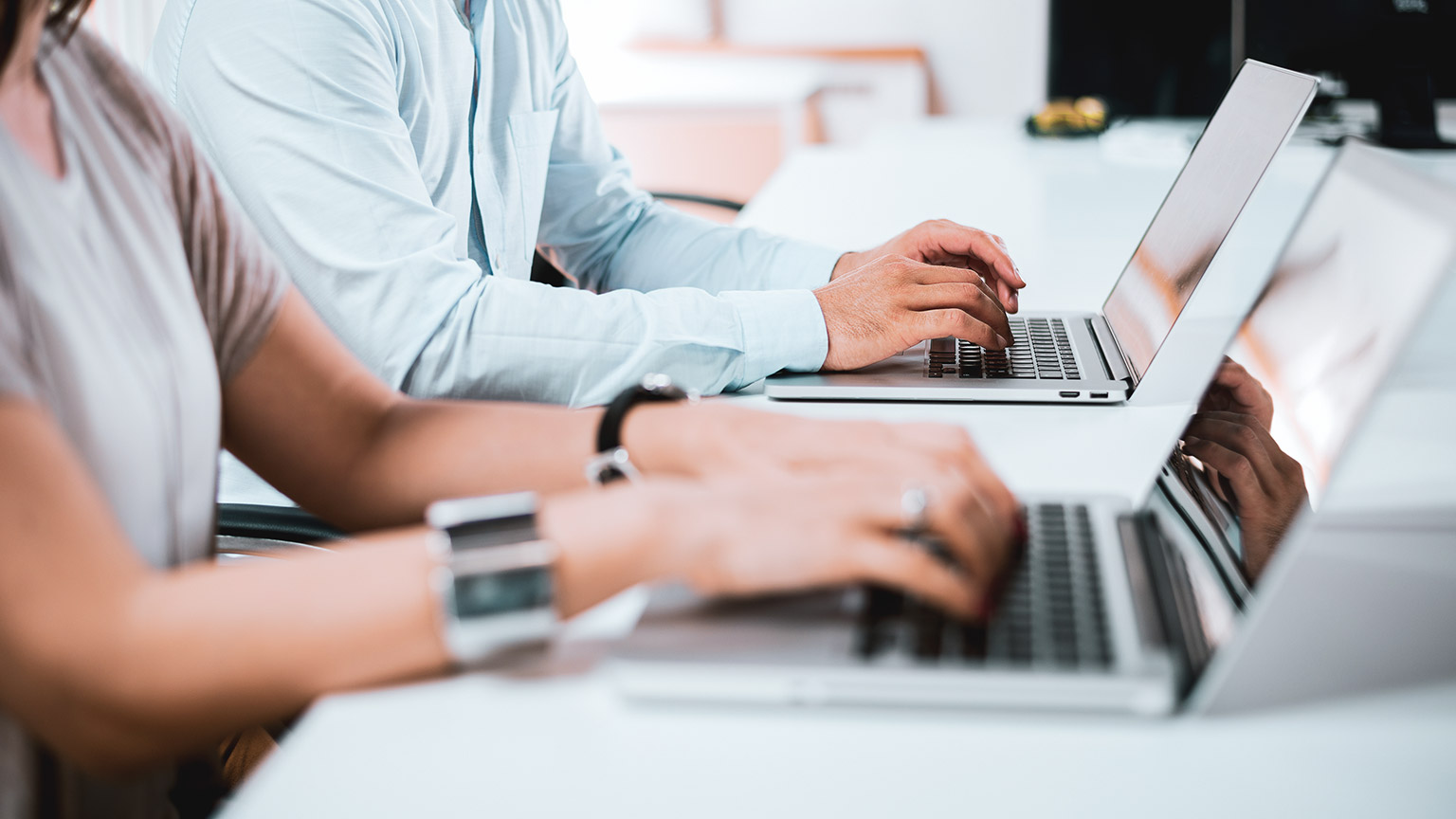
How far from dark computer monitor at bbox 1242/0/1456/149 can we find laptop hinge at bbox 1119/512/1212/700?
1940 mm

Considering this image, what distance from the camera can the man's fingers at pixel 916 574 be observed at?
1.81 ft

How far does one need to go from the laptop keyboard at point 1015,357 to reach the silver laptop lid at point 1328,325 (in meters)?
0.29

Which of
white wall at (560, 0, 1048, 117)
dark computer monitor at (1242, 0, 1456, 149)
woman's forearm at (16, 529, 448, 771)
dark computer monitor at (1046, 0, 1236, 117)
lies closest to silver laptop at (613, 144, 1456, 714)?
woman's forearm at (16, 529, 448, 771)

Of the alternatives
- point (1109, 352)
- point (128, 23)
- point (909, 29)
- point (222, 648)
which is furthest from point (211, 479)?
point (909, 29)

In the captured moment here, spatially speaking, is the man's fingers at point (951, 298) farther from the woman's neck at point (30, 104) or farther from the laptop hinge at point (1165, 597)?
the woman's neck at point (30, 104)

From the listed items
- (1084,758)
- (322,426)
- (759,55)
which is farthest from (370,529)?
(759,55)

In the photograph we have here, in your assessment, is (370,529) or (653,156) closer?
(370,529)

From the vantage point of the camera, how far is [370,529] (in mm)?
807

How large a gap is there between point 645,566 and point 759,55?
15.2 feet

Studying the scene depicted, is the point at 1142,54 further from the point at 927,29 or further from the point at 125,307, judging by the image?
the point at 125,307

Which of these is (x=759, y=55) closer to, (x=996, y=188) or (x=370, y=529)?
(x=996, y=188)

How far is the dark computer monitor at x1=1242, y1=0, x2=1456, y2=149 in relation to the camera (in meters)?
2.29

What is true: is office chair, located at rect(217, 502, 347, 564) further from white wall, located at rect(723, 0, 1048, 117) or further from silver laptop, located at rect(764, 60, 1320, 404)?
white wall, located at rect(723, 0, 1048, 117)

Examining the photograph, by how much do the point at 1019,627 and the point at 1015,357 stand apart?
59cm
